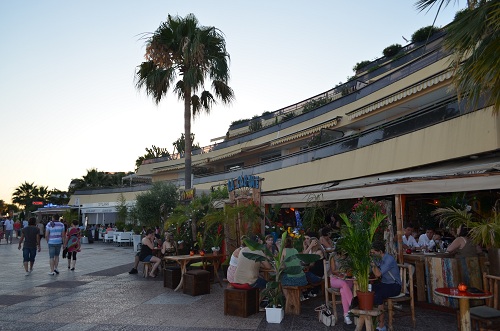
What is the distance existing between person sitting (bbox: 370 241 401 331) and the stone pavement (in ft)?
2.32

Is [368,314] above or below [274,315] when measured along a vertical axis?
above

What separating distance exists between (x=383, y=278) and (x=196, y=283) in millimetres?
4627

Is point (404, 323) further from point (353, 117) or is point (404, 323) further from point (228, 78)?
point (228, 78)

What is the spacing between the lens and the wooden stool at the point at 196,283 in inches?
357

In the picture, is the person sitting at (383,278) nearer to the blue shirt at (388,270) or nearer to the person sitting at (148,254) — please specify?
the blue shirt at (388,270)

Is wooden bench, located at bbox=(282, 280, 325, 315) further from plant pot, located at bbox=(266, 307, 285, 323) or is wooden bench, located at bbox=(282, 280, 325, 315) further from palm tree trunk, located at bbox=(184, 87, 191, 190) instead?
palm tree trunk, located at bbox=(184, 87, 191, 190)

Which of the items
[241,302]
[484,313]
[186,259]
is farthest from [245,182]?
[484,313]

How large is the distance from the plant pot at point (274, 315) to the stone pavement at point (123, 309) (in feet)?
0.42

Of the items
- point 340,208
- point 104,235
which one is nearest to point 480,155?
point 340,208

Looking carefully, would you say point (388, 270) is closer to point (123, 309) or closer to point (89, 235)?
point (123, 309)

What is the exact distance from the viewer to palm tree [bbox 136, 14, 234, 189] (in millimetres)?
17141

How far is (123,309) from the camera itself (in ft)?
25.2

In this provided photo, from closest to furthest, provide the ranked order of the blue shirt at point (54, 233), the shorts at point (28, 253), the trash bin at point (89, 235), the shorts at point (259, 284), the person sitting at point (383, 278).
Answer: the person sitting at point (383, 278), the shorts at point (259, 284), the blue shirt at point (54, 233), the shorts at point (28, 253), the trash bin at point (89, 235)

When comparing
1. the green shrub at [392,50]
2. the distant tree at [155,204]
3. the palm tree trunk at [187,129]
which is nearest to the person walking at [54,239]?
the palm tree trunk at [187,129]
